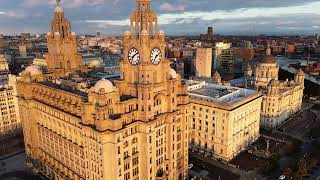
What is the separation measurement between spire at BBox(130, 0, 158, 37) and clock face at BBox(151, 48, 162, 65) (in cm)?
557

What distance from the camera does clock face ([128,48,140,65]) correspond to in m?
82.4

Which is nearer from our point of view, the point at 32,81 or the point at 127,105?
the point at 127,105

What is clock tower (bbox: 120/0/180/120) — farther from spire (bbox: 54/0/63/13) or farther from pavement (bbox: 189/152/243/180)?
spire (bbox: 54/0/63/13)

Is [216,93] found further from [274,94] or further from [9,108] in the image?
[9,108]

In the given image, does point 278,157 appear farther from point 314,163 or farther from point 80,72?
point 80,72

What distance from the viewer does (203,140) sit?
126m

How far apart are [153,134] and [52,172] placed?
47566 millimetres

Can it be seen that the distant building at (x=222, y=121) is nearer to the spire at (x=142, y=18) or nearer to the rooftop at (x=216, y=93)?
the rooftop at (x=216, y=93)

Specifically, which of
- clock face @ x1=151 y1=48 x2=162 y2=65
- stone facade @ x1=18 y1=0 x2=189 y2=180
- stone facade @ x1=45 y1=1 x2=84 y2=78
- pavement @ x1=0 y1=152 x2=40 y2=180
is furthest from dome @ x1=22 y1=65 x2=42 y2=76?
clock face @ x1=151 y1=48 x2=162 y2=65

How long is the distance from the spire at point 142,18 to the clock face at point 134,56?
481cm

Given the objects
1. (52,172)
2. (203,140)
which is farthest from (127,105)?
(203,140)

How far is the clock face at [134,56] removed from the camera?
82.4 m

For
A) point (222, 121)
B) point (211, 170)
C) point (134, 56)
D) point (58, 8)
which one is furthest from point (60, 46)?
point (211, 170)

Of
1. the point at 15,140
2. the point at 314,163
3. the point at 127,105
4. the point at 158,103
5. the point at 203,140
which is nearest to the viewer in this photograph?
the point at 127,105
